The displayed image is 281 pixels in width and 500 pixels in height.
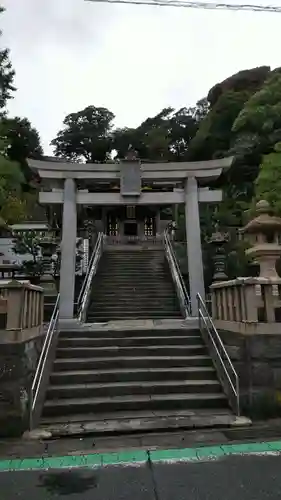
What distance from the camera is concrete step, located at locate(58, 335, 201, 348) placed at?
24.6 feet

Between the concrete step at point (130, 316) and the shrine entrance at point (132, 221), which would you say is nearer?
the concrete step at point (130, 316)

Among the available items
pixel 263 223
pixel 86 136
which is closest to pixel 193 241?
pixel 263 223

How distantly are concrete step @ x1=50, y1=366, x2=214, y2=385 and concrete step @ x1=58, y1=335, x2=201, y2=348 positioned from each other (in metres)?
0.82

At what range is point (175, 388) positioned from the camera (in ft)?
20.6

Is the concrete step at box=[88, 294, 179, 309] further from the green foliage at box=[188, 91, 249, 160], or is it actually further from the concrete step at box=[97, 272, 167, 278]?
Result: the green foliage at box=[188, 91, 249, 160]

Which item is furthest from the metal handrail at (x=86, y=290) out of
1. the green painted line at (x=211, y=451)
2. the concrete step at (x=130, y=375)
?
the green painted line at (x=211, y=451)

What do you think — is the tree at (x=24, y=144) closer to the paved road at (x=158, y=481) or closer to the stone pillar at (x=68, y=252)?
the stone pillar at (x=68, y=252)

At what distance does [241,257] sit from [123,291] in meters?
4.19

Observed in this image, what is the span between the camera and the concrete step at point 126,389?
244 inches

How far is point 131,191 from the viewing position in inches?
432

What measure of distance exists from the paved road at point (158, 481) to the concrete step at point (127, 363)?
9.72 ft

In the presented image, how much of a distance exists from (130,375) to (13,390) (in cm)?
203

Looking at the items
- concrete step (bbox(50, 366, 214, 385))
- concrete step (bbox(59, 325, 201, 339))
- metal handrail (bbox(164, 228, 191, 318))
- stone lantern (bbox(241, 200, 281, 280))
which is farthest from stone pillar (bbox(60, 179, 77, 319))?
stone lantern (bbox(241, 200, 281, 280))

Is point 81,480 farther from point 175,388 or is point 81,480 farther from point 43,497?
point 175,388
